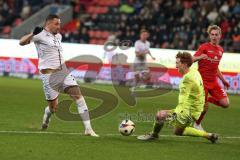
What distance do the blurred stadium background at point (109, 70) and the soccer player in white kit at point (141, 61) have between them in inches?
24.1

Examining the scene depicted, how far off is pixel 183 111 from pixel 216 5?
21.9 m

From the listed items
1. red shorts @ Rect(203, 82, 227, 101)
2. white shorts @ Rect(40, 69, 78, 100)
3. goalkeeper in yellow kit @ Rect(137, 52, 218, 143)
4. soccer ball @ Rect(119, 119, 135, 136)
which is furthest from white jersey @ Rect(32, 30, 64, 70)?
red shorts @ Rect(203, 82, 227, 101)

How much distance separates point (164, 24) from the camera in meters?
33.5

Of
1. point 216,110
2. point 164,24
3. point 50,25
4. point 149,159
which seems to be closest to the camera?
point 149,159

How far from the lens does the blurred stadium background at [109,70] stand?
11688 mm

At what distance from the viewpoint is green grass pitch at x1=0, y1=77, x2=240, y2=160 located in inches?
430

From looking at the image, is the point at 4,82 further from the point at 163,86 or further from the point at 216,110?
the point at 216,110

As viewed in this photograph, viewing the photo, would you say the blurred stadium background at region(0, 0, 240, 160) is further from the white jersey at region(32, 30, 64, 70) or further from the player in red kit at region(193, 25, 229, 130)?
the white jersey at region(32, 30, 64, 70)

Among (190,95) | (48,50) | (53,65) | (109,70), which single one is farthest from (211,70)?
(109,70)

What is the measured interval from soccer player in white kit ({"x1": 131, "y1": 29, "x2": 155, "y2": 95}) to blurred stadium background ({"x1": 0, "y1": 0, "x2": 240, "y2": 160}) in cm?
61

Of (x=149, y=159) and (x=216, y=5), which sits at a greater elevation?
(x=216, y=5)

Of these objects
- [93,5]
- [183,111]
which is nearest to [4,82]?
[93,5]

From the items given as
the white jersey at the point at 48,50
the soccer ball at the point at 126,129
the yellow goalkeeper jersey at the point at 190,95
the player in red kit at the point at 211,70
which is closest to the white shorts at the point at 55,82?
the white jersey at the point at 48,50

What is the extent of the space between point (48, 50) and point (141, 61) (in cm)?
1409
